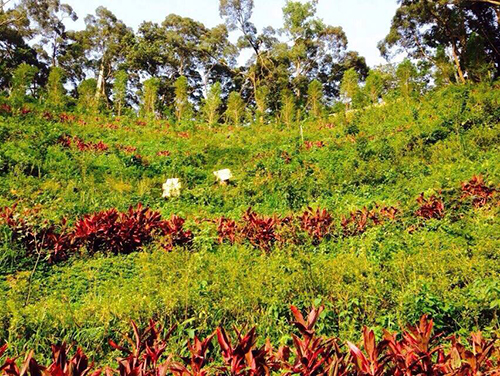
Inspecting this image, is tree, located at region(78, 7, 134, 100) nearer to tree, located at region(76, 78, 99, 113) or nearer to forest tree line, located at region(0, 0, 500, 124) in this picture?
forest tree line, located at region(0, 0, 500, 124)

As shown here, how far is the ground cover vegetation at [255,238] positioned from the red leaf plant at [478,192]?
0.13 feet

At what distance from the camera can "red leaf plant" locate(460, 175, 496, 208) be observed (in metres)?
6.25

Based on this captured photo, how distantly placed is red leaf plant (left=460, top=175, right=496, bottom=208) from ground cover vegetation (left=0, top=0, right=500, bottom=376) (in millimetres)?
41

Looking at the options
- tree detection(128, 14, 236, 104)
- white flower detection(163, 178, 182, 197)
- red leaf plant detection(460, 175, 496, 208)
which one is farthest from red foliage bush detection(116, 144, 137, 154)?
tree detection(128, 14, 236, 104)

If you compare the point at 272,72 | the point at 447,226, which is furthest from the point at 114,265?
the point at 272,72

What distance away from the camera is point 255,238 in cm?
606

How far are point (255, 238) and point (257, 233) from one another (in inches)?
4.6

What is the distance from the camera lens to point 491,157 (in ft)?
28.5

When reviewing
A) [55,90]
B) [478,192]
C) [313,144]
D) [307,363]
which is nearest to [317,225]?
[478,192]

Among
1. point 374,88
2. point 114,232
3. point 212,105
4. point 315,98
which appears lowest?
point 114,232

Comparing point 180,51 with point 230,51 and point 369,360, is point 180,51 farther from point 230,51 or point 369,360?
point 369,360

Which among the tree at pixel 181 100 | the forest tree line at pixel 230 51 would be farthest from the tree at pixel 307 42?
the tree at pixel 181 100

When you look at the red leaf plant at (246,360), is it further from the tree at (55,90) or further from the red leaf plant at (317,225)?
the tree at (55,90)

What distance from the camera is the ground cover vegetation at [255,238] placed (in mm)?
2062
